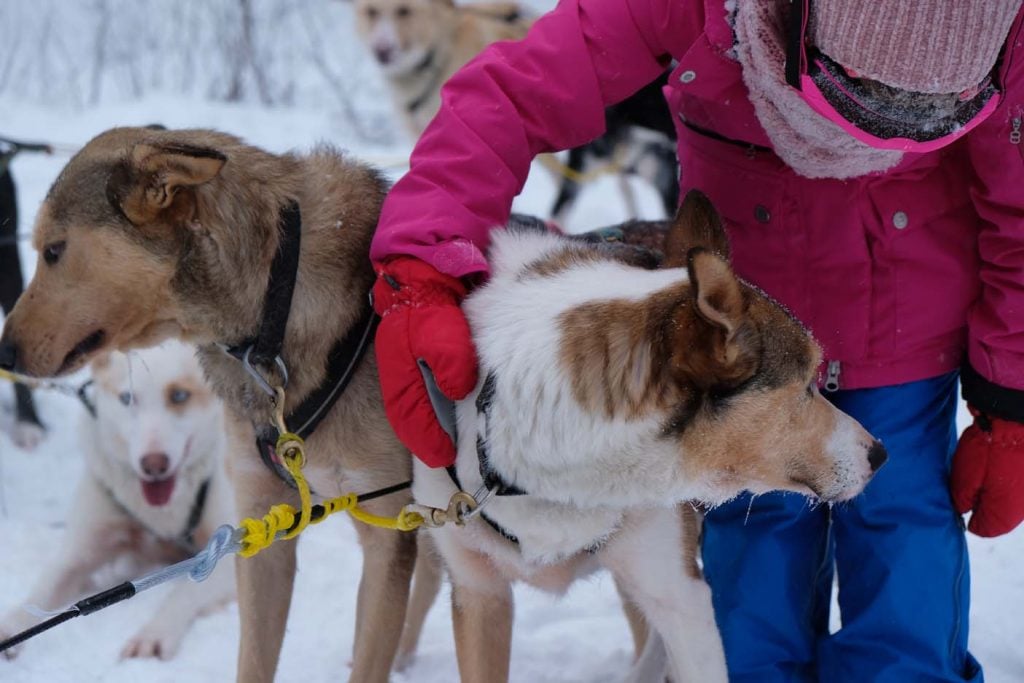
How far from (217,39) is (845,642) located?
374 inches

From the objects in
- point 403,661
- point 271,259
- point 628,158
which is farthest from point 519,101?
point 628,158

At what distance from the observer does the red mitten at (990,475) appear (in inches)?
85.4

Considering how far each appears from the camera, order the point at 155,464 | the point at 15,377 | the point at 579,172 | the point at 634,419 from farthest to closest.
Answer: the point at 579,172 < the point at 155,464 < the point at 15,377 < the point at 634,419

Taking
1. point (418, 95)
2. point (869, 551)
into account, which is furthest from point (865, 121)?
point (418, 95)

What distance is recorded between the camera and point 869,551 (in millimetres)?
2361

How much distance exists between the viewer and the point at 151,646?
2.96 metres

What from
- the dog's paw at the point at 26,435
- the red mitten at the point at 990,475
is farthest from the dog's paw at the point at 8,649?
the red mitten at the point at 990,475

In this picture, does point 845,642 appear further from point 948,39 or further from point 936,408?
point 948,39

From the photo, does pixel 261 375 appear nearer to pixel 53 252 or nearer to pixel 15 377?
pixel 53 252

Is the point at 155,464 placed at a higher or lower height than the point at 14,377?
lower

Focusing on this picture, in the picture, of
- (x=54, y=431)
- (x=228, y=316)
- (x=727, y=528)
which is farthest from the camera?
(x=54, y=431)

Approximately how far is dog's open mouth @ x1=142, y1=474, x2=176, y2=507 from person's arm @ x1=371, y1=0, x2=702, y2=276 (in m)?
1.77

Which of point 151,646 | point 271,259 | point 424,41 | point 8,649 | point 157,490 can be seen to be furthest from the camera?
point 424,41

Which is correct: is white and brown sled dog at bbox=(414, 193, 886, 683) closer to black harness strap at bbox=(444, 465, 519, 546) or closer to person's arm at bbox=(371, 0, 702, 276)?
black harness strap at bbox=(444, 465, 519, 546)
